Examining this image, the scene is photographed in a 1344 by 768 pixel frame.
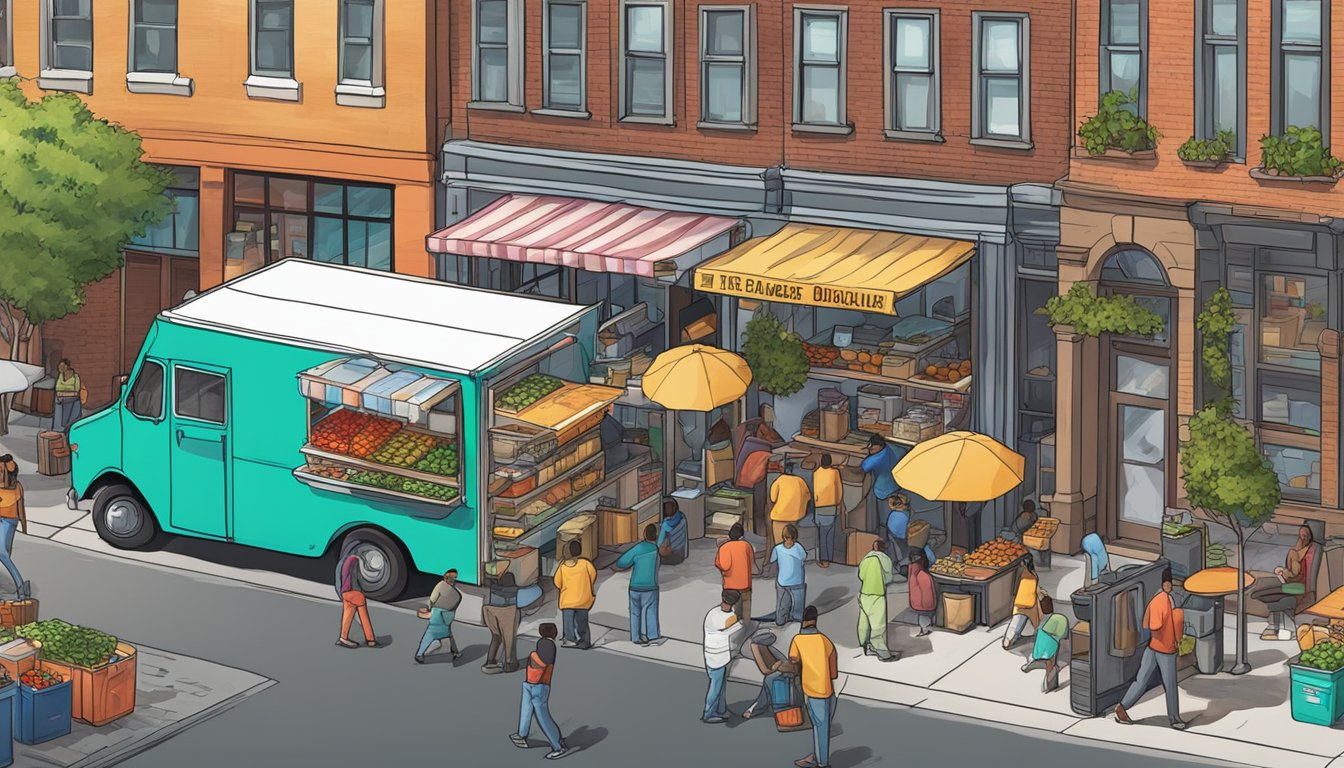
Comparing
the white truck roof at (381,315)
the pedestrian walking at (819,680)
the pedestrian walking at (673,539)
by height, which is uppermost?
the white truck roof at (381,315)

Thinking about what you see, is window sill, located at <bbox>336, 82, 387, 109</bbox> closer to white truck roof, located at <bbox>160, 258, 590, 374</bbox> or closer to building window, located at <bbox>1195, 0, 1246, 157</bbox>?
white truck roof, located at <bbox>160, 258, 590, 374</bbox>

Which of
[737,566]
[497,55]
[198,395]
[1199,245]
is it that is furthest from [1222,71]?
[198,395]

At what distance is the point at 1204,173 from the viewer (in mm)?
34812

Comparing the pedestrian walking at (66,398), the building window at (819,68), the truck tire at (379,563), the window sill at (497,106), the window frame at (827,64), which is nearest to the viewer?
the truck tire at (379,563)

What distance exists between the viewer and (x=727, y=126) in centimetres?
3862

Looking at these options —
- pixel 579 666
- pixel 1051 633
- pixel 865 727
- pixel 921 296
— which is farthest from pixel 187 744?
pixel 921 296

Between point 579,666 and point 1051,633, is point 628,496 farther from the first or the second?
point 1051,633

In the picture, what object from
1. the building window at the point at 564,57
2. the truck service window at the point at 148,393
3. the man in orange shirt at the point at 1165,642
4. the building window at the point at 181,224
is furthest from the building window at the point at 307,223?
the man in orange shirt at the point at 1165,642

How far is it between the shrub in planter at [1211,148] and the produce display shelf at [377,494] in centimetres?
1054

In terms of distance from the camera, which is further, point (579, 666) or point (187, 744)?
point (579, 666)

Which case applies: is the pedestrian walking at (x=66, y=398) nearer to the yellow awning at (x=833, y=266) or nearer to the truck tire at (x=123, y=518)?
the truck tire at (x=123, y=518)

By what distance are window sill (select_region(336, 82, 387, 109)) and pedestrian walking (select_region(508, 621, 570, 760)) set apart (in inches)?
545

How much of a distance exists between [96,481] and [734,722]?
11313mm

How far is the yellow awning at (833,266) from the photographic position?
3597cm
